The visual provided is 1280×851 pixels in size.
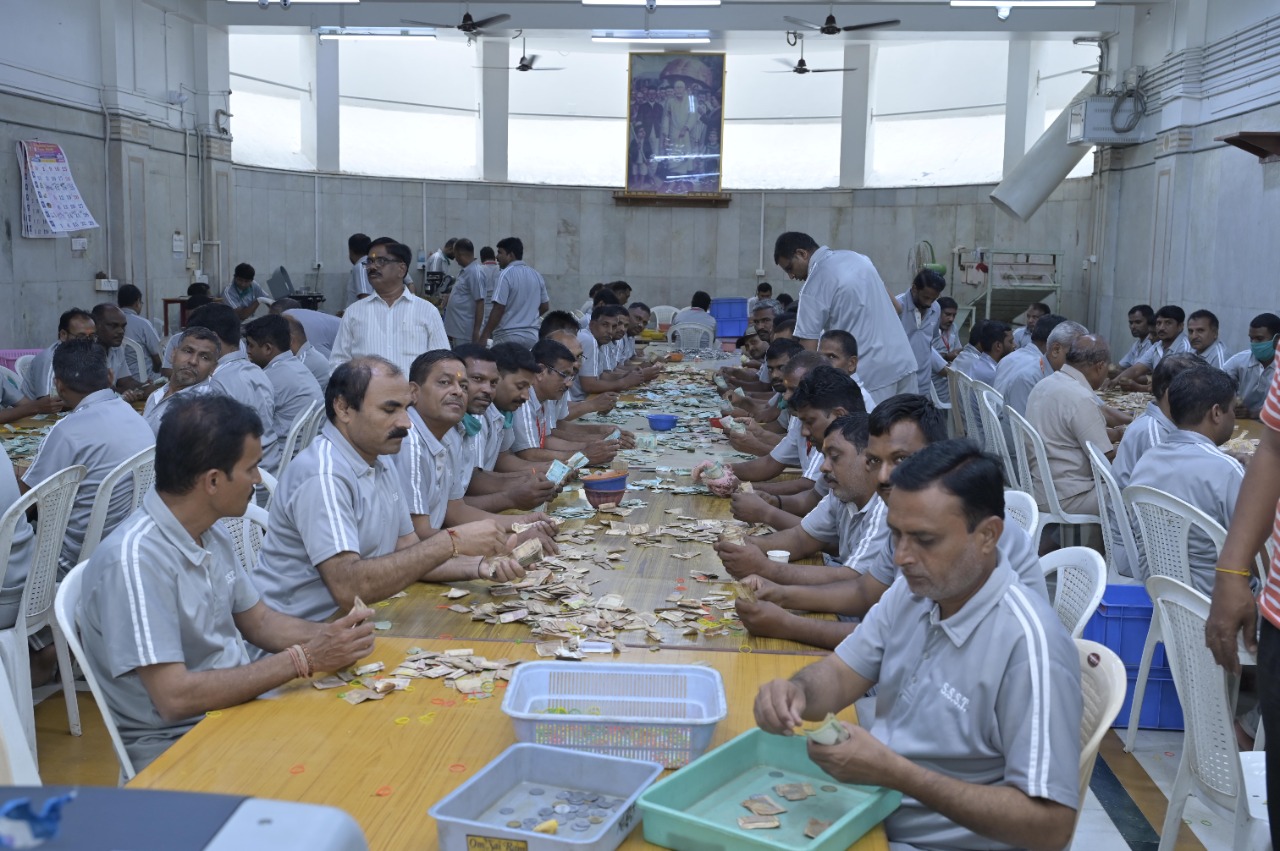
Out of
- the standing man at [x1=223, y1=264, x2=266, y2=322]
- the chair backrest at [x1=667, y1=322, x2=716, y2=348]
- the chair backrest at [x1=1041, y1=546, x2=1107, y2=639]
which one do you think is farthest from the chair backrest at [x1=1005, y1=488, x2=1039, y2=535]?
the standing man at [x1=223, y1=264, x2=266, y2=322]

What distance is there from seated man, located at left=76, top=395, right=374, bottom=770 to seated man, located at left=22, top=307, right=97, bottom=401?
4.51 metres

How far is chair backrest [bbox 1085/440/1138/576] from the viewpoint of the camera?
15.4 feet

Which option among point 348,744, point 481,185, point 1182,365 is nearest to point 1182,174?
point 1182,365

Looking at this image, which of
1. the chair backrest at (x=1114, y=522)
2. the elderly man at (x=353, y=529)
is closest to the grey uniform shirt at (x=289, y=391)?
the elderly man at (x=353, y=529)

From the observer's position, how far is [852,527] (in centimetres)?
346

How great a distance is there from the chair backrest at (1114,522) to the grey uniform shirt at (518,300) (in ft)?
20.3

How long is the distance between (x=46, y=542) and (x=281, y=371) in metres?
2.65

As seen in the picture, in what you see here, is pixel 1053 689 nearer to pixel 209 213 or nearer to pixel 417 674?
pixel 417 674

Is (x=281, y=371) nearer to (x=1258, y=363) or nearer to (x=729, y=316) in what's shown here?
(x=1258, y=363)

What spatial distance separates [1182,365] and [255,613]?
12.7 ft

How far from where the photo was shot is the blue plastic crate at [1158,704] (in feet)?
14.2

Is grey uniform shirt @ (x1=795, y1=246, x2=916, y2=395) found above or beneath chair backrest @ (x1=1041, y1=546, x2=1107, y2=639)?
above

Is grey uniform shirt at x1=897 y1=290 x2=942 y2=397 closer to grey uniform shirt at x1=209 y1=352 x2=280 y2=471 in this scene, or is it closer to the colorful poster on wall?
grey uniform shirt at x1=209 y1=352 x2=280 y2=471

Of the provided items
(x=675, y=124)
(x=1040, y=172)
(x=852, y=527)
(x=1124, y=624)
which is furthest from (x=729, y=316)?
(x=852, y=527)
